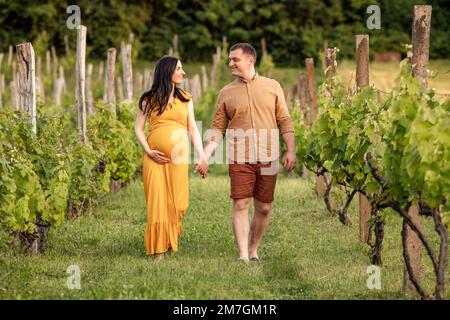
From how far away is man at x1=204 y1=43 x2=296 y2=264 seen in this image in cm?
966

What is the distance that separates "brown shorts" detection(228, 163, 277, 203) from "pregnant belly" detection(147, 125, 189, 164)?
551 millimetres

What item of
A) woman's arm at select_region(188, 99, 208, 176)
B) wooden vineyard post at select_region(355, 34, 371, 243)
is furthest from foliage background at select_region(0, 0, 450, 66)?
woman's arm at select_region(188, 99, 208, 176)

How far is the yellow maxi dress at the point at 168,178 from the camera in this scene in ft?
33.0

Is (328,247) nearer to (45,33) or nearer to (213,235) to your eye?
(213,235)

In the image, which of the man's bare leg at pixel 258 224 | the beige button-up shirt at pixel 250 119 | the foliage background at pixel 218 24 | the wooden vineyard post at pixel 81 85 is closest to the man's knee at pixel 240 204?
the man's bare leg at pixel 258 224

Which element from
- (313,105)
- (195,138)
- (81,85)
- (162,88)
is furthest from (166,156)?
(313,105)

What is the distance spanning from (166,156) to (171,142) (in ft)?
0.47

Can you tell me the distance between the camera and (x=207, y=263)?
9531mm

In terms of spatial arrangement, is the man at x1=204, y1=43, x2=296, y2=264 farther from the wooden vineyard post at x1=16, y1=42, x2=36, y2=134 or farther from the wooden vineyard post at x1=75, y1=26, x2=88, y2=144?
the wooden vineyard post at x1=75, y1=26, x2=88, y2=144

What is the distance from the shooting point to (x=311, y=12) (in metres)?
50.3

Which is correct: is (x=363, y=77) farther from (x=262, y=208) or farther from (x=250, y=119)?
A: (x=262, y=208)

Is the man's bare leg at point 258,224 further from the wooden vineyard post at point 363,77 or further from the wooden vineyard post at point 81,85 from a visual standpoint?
the wooden vineyard post at point 81,85

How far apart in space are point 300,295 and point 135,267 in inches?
65.5
